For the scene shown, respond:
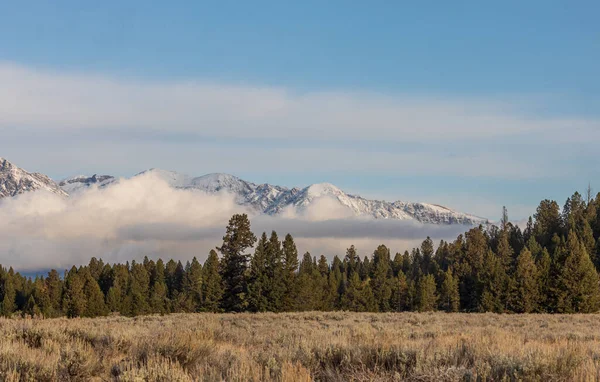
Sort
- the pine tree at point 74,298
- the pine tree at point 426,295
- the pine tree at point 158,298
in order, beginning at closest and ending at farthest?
the pine tree at point 426,295 → the pine tree at point 74,298 → the pine tree at point 158,298

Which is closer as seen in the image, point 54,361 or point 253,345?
point 54,361

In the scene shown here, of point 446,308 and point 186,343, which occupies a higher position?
point 186,343

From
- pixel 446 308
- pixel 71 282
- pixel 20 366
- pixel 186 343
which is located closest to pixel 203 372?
pixel 186 343

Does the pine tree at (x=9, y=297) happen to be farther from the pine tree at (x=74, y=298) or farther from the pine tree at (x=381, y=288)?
the pine tree at (x=381, y=288)

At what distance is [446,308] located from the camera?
88.8 meters

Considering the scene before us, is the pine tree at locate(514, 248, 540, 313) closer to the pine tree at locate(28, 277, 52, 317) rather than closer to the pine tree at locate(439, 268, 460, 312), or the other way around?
the pine tree at locate(439, 268, 460, 312)

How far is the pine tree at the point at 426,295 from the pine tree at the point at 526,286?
20.6 m

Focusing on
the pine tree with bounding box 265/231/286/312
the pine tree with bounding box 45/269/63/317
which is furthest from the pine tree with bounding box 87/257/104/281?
the pine tree with bounding box 265/231/286/312

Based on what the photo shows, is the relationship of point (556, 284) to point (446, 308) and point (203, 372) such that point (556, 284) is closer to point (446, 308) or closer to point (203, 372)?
point (446, 308)

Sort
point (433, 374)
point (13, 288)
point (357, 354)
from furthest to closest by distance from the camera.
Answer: point (13, 288) < point (357, 354) < point (433, 374)

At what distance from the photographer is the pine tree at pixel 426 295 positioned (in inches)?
3455

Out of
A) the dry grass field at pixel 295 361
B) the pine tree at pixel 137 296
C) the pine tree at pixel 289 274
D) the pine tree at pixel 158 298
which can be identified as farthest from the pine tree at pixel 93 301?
the dry grass field at pixel 295 361

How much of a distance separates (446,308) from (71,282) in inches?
2420

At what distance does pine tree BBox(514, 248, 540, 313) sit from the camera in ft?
218
